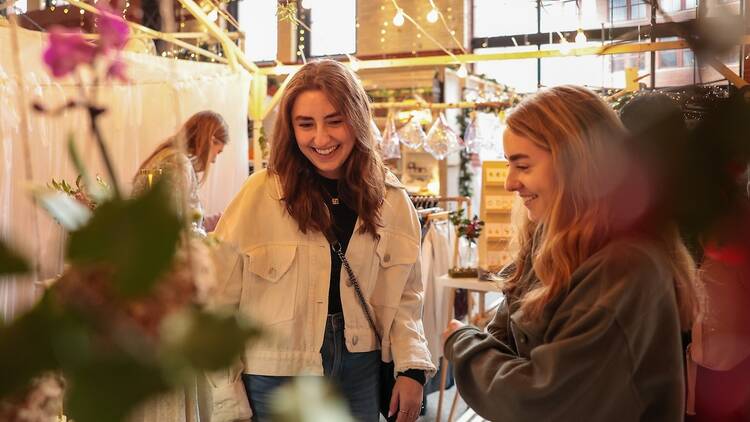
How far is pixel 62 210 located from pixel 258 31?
9878 millimetres

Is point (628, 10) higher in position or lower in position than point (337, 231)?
higher

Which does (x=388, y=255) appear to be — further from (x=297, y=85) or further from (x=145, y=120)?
(x=145, y=120)

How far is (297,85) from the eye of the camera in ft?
5.11

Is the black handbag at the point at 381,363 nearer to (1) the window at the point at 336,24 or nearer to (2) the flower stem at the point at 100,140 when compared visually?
(2) the flower stem at the point at 100,140

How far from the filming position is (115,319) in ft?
0.77

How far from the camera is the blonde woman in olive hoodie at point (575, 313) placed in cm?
92

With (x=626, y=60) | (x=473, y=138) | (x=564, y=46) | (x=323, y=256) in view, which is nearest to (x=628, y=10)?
(x=323, y=256)

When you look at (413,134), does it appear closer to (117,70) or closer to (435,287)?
(435,287)

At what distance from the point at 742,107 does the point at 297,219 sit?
1.33 metres

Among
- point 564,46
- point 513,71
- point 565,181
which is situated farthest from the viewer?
point 513,71

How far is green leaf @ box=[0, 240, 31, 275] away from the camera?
0.74ft

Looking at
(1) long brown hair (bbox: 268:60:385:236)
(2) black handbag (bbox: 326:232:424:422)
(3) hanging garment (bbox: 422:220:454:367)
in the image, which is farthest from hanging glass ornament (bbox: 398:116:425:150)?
(2) black handbag (bbox: 326:232:424:422)

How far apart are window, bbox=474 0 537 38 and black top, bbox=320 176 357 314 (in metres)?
A: 7.09

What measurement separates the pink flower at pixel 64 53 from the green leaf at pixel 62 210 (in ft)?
0.18
